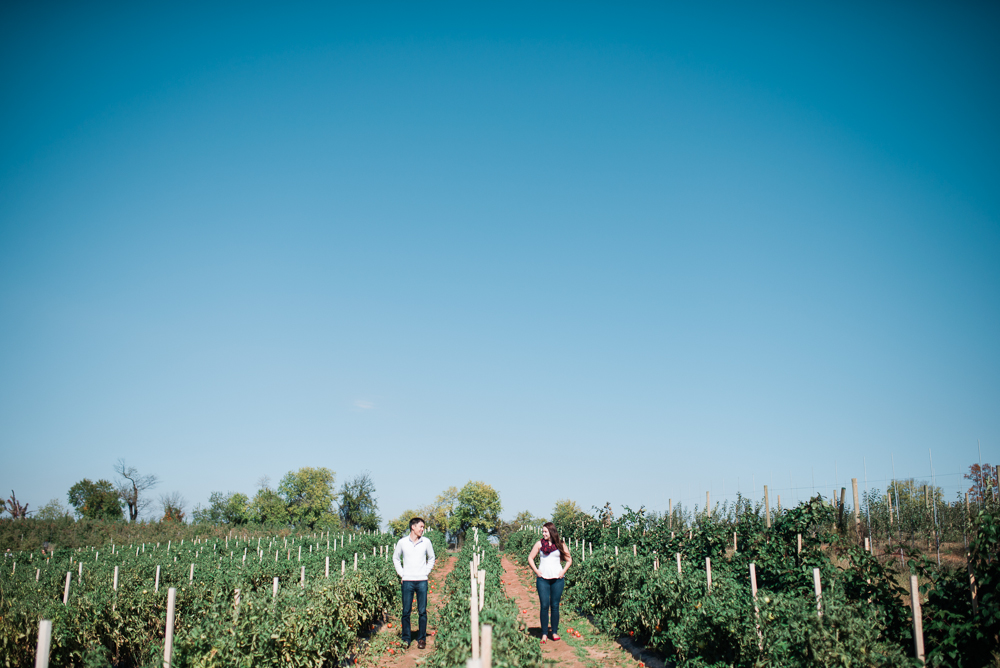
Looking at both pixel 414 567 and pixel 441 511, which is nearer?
pixel 414 567

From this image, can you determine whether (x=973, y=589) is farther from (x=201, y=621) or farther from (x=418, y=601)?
(x=201, y=621)

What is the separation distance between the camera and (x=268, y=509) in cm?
6912

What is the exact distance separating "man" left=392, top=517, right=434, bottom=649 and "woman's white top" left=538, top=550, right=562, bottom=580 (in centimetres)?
169

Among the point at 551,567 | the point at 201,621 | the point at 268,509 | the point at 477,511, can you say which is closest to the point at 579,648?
the point at 551,567

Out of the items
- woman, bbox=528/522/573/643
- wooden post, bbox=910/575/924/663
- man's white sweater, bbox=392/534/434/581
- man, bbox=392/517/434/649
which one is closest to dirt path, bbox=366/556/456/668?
man, bbox=392/517/434/649

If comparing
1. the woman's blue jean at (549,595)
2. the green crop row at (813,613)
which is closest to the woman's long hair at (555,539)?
the woman's blue jean at (549,595)

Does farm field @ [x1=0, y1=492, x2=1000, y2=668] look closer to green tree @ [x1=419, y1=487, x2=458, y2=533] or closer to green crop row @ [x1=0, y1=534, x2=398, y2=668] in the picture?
green crop row @ [x1=0, y1=534, x2=398, y2=668]

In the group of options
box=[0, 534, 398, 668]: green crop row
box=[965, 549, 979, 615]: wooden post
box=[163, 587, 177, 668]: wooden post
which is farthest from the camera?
box=[0, 534, 398, 668]: green crop row

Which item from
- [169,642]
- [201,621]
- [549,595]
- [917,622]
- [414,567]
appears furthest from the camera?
[549,595]

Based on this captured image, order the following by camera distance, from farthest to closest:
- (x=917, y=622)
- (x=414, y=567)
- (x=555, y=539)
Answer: (x=555, y=539) < (x=414, y=567) < (x=917, y=622)

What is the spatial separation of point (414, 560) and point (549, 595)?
7.08 feet

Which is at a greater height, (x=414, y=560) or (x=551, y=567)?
(x=414, y=560)

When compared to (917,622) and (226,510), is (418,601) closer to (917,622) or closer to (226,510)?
(917,622)

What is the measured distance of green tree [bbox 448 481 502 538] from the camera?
68938mm
